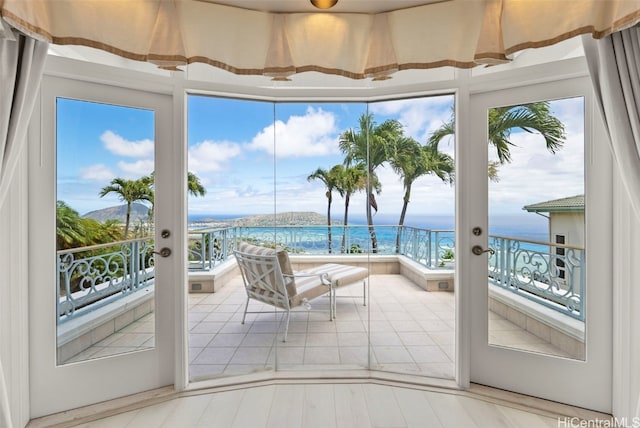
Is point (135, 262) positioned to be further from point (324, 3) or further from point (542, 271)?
point (542, 271)

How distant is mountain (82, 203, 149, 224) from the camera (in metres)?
2.01

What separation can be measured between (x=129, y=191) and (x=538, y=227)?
266 centimetres

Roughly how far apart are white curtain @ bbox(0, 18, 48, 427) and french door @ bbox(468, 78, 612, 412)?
2.42 m

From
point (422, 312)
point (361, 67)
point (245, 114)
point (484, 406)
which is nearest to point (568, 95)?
point (361, 67)

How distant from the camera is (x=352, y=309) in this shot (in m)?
2.50

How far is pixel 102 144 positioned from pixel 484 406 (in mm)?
2859

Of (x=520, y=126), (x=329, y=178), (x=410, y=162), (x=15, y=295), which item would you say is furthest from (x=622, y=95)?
(x=15, y=295)

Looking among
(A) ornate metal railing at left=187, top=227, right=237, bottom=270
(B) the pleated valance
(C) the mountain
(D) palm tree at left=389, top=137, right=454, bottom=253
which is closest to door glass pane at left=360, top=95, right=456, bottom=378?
(D) palm tree at left=389, top=137, right=454, bottom=253

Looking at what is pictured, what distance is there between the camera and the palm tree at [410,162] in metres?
2.35

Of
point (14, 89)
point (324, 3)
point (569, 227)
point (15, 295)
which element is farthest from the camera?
point (569, 227)

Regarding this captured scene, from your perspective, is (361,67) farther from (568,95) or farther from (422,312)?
(422,312)

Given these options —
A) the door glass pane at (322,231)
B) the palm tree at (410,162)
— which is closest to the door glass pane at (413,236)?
the palm tree at (410,162)

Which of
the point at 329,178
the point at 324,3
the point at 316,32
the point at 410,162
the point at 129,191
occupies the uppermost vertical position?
the point at 324,3

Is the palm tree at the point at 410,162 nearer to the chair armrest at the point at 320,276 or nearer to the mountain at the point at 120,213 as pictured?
the chair armrest at the point at 320,276
